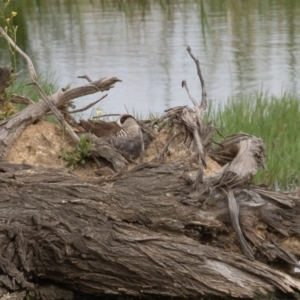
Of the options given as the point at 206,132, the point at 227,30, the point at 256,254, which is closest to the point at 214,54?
the point at 227,30

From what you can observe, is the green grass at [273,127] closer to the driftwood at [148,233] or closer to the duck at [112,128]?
the duck at [112,128]

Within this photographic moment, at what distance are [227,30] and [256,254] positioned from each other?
8.19 metres

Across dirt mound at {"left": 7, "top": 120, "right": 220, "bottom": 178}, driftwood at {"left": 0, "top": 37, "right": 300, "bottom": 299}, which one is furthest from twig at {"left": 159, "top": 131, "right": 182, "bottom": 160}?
driftwood at {"left": 0, "top": 37, "right": 300, "bottom": 299}

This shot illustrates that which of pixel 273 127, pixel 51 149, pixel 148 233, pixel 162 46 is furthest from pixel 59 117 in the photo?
pixel 162 46

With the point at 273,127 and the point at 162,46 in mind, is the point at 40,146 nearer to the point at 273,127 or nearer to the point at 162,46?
the point at 273,127

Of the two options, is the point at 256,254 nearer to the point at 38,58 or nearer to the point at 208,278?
the point at 208,278

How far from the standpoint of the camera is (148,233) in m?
3.95

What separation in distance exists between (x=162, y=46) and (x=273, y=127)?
4856mm

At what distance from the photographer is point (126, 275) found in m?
3.92

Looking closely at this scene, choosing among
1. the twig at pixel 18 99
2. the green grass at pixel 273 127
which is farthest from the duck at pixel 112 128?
the green grass at pixel 273 127

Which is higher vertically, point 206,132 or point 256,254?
point 206,132

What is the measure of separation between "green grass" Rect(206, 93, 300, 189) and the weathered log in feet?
5.40

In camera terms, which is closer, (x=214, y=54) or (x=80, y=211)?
(x=80, y=211)

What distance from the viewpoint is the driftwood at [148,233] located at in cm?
388
